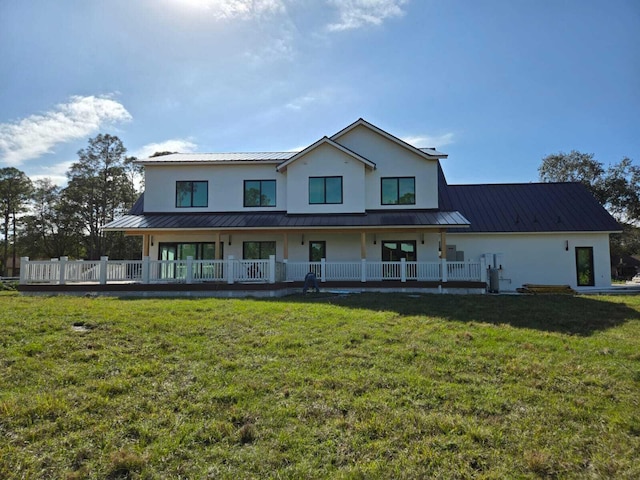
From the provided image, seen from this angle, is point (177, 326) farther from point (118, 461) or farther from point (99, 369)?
point (118, 461)

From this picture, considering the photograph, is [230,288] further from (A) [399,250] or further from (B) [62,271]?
(A) [399,250]

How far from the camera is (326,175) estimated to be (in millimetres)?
19016

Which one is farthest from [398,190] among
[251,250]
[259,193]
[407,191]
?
[251,250]

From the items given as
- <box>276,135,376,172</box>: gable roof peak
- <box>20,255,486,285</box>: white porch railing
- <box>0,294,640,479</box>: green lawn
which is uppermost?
<box>276,135,376,172</box>: gable roof peak

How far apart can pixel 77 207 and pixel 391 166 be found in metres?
37.9

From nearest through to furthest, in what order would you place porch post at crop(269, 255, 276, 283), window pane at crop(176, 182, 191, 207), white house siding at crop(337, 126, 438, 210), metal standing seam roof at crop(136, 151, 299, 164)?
porch post at crop(269, 255, 276, 283)
white house siding at crop(337, 126, 438, 210)
metal standing seam roof at crop(136, 151, 299, 164)
window pane at crop(176, 182, 191, 207)

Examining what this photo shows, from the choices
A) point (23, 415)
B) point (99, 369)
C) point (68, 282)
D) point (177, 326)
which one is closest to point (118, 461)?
point (23, 415)

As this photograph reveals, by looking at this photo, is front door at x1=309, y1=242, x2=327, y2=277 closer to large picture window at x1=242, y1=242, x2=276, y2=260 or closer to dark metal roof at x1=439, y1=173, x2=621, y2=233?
large picture window at x1=242, y1=242, x2=276, y2=260

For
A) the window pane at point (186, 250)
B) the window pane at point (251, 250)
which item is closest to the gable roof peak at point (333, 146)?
the window pane at point (251, 250)

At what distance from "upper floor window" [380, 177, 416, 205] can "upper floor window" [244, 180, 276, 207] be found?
541cm

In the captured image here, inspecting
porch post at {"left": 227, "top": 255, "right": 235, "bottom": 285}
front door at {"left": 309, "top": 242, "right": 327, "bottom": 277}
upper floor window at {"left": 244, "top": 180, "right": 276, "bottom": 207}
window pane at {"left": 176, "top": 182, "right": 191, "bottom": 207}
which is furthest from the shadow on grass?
window pane at {"left": 176, "top": 182, "right": 191, "bottom": 207}

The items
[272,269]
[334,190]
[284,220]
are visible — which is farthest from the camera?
[334,190]

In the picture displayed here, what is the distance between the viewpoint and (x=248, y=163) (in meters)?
19.7

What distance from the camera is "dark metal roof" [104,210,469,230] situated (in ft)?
56.2
